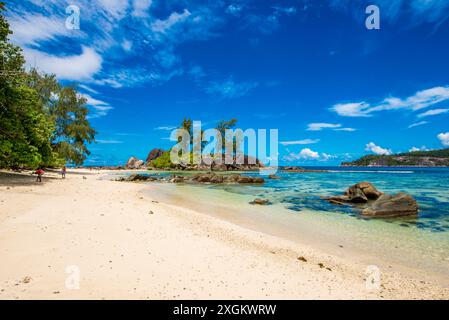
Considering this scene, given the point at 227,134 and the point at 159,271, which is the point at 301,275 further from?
the point at 227,134

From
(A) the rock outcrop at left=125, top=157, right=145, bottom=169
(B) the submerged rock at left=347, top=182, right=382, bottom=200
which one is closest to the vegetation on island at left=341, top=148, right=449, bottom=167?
(A) the rock outcrop at left=125, top=157, right=145, bottom=169

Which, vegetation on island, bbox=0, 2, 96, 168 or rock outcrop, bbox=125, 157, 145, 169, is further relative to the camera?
rock outcrop, bbox=125, 157, 145, 169

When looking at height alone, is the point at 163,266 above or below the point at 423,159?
below

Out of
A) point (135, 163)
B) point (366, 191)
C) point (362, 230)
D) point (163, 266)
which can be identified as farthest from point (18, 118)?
point (135, 163)

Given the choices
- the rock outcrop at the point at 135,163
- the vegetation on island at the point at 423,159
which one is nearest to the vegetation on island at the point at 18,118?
the rock outcrop at the point at 135,163

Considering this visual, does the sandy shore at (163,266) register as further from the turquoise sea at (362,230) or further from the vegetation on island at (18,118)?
the vegetation on island at (18,118)

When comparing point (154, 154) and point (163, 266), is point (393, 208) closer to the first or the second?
point (163, 266)

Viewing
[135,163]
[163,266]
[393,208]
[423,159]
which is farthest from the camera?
[423,159]

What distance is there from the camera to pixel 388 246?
9805 millimetres

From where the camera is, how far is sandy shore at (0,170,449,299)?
4852 mm

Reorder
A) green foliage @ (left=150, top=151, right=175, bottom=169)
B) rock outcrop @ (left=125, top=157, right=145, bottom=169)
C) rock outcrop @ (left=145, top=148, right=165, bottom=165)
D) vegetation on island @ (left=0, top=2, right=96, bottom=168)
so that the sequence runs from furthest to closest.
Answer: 1. rock outcrop @ (left=145, top=148, right=165, bottom=165)
2. rock outcrop @ (left=125, top=157, right=145, bottom=169)
3. green foliage @ (left=150, top=151, right=175, bottom=169)
4. vegetation on island @ (left=0, top=2, right=96, bottom=168)

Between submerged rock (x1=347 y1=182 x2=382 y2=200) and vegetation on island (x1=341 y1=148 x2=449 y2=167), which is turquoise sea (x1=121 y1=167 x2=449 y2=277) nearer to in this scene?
submerged rock (x1=347 y1=182 x2=382 y2=200)

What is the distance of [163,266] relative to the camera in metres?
6.05

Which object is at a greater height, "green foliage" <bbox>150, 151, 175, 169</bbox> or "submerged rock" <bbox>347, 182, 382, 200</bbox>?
"green foliage" <bbox>150, 151, 175, 169</bbox>
